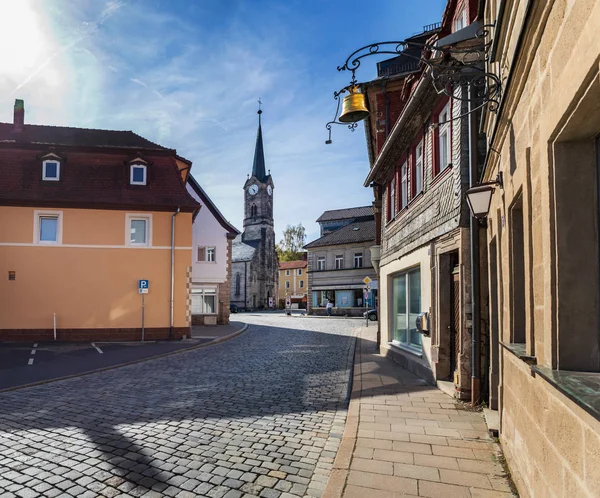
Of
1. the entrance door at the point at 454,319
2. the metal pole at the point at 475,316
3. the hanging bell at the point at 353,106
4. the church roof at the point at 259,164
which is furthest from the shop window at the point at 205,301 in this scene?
the church roof at the point at 259,164

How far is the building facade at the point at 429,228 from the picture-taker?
7879 mm

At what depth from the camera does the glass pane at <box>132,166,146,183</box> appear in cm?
2034

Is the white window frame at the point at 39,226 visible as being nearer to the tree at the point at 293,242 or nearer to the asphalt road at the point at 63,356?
the asphalt road at the point at 63,356

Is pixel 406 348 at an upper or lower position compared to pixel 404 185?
lower

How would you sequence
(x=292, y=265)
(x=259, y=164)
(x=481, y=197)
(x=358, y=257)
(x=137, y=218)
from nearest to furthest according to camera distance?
(x=481, y=197) → (x=137, y=218) → (x=358, y=257) → (x=259, y=164) → (x=292, y=265)

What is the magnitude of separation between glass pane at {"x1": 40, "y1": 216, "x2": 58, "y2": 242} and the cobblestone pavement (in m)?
10.6

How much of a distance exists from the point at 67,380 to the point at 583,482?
10.0 meters

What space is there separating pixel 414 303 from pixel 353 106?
645cm

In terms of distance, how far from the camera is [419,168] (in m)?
11.1

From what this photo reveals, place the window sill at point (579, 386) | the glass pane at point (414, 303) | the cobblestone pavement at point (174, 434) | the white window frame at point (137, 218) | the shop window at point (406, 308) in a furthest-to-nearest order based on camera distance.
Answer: the white window frame at point (137, 218) → the shop window at point (406, 308) → the glass pane at point (414, 303) → the cobblestone pavement at point (174, 434) → the window sill at point (579, 386)

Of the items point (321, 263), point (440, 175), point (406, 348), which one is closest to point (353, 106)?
point (440, 175)

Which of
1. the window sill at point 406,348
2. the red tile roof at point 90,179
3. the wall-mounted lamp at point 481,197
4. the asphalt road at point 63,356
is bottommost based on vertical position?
the asphalt road at point 63,356

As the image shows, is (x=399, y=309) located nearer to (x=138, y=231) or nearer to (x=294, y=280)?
(x=138, y=231)

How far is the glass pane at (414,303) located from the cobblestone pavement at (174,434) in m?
1.99
